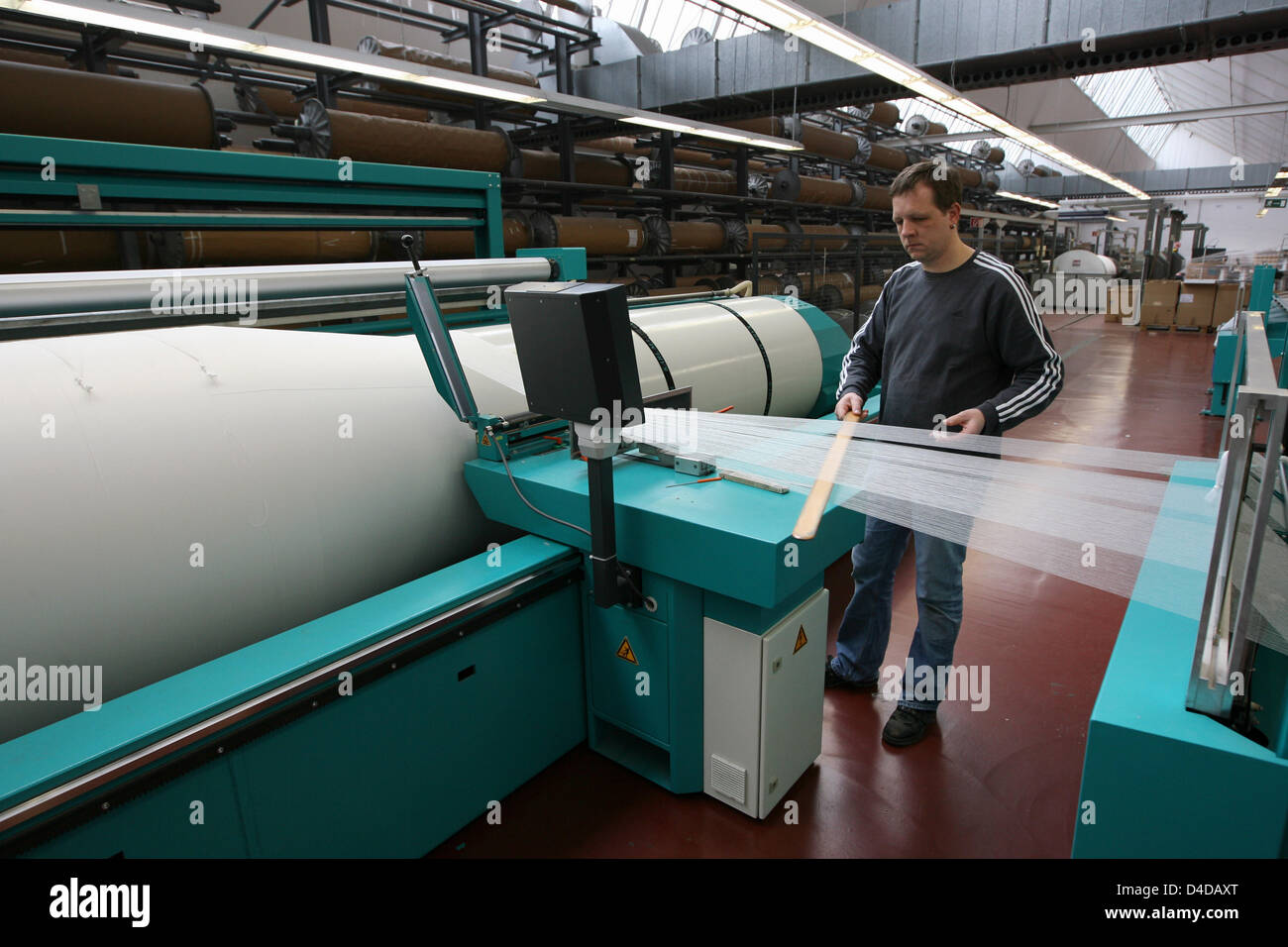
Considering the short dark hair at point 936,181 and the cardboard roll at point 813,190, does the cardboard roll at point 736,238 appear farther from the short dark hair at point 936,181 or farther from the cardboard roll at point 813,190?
the short dark hair at point 936,181

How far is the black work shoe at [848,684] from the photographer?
221 centimetres

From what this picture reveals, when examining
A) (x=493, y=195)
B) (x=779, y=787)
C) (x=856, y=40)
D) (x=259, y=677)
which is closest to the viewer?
(x=259, y=677)

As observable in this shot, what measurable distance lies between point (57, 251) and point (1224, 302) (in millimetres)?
Answer: 12968

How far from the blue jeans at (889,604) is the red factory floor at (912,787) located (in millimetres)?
119

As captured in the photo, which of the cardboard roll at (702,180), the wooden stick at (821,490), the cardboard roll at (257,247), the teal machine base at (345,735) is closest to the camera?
the teal machine base at (345,735)

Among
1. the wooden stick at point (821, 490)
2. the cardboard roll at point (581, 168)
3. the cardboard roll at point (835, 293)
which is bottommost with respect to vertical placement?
the wooden stick at point (821, 490)

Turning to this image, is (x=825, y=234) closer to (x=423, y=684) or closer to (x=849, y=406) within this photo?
(x=849, y=406)

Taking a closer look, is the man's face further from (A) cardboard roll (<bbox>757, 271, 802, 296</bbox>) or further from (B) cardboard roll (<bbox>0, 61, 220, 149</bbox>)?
(A) cardboard roll (<bbox>757, 271, 802, 296</bbox>)

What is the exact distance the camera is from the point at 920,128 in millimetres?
9758

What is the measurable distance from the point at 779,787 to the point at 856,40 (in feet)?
12.1

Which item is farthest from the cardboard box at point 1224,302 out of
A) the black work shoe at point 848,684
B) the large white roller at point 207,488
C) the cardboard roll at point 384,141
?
the large white roller at point 207,488

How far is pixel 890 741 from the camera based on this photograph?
1.96 m
